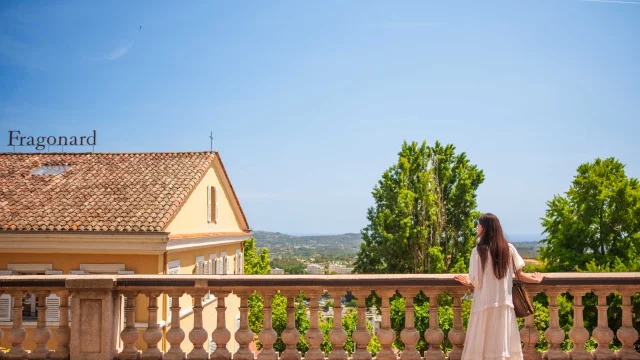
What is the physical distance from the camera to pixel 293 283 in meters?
4.64

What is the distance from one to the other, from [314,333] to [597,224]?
118 feet

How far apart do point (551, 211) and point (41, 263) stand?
114 ft

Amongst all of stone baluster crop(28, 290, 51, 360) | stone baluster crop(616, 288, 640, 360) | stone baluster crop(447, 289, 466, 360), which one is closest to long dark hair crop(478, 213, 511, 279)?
stone baluster crop(447, 289, 466, 360)

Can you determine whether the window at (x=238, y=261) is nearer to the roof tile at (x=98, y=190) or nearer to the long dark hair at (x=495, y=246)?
the roof tile at (x=98, y=190)

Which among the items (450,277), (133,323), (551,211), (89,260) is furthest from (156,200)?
(551,211)

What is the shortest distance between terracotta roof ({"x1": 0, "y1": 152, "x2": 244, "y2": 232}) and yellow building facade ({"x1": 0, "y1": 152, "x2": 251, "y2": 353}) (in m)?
0.05

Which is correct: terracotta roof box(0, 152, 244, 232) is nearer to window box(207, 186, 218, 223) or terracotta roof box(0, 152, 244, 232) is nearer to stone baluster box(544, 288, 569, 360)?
window box(207, 186, 218, 223)

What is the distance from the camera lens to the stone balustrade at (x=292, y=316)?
4.60 meters

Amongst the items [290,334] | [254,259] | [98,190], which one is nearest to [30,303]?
[98,190]

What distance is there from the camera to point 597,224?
34.6 metres

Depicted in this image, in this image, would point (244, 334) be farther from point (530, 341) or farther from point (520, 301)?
point (530, 341)

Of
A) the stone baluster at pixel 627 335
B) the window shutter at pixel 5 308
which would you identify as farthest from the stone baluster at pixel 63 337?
the window shutter at pixel 5 308

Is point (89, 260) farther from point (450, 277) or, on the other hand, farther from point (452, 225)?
point (452, 225)

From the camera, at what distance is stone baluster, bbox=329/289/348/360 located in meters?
4.63
